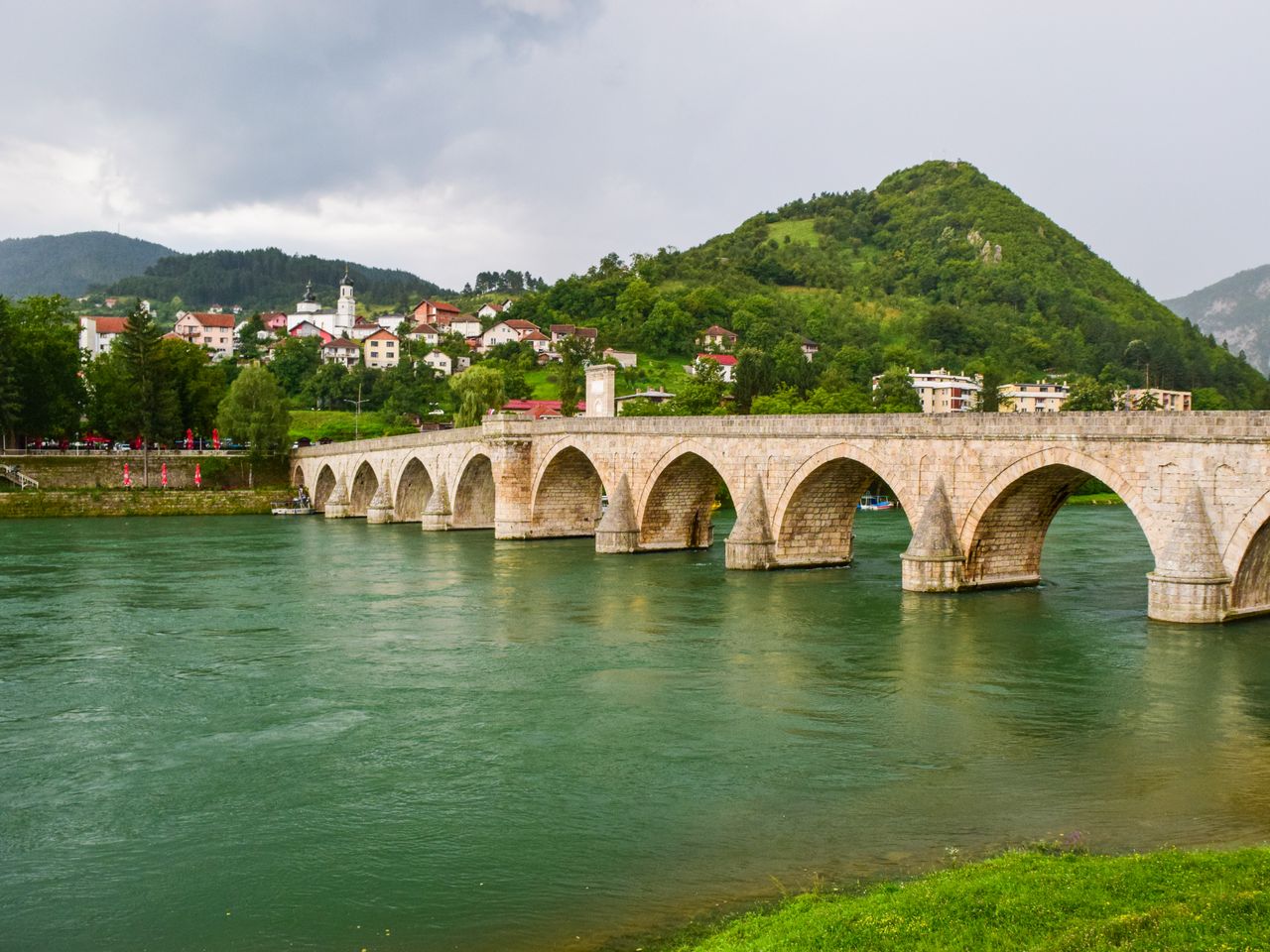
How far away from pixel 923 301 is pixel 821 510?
374 feet

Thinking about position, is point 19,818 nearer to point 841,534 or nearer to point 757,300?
point 841,534

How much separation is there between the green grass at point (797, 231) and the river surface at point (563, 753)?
151 metres

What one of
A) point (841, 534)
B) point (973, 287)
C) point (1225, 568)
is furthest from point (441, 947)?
point (973, 287)

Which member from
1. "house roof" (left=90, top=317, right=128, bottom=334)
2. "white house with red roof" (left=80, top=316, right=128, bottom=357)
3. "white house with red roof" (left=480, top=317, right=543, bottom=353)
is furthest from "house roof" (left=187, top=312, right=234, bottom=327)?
"white house with red roof" (left=480, top=317, right=543, bottom=353)

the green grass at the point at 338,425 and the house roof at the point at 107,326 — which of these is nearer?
the green grass at the point at 338,425

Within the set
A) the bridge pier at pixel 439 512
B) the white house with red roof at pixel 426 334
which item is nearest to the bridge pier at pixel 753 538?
the bridge pier at pixel 439 512

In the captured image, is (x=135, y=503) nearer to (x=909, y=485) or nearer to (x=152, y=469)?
(x=152, y=469)

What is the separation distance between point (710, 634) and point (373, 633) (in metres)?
7.10

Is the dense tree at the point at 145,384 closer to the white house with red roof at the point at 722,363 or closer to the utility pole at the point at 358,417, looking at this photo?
the utility pole at the point at 358,417

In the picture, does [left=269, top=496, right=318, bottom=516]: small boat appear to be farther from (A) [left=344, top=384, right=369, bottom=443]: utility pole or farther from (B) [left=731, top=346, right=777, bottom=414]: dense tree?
(B) [left=731, top=346, right=777, bottom=414]: dense tree

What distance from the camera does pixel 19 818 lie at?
42.0 ft

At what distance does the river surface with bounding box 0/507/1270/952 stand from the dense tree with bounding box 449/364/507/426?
174 ft

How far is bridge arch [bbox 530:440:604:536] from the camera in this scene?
147ft

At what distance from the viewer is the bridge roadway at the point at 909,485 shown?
2170 cm
